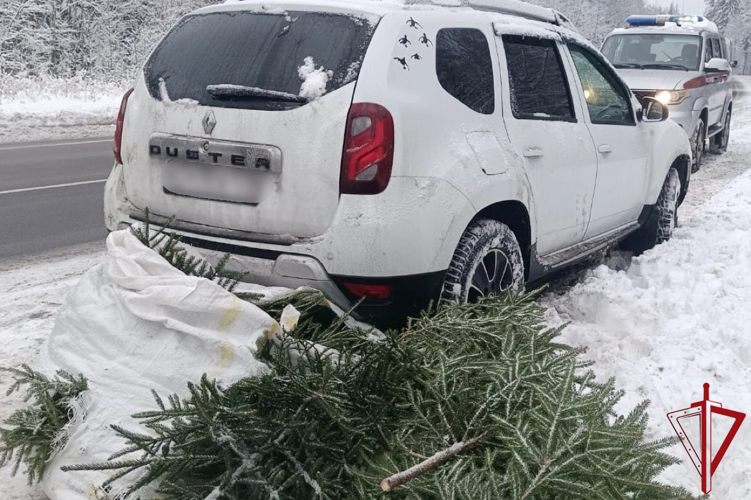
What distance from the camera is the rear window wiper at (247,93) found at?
323 cm

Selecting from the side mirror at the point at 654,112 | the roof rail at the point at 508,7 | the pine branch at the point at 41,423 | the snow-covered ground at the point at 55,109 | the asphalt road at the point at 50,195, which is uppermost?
the roof rail at the point at 508,7

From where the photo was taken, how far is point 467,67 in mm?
3721

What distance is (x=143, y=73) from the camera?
12.4 feet

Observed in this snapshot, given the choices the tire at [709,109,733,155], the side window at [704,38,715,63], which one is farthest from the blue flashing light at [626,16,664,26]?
the tire at [709,109,733,155]

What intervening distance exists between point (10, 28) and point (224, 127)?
29083 mm

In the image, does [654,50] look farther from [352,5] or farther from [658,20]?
[352,5]

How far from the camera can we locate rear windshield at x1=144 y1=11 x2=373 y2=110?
3.25m

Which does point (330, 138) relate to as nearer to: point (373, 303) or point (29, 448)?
point (373, 303)

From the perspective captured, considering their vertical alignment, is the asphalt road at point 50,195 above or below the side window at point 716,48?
below

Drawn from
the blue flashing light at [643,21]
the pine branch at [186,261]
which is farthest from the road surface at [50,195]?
the blue flashing light at [643,21]

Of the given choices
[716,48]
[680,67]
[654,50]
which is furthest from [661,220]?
[716,48]

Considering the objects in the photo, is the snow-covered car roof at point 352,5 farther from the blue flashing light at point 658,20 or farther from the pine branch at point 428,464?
the blue flashing light at point 658,20

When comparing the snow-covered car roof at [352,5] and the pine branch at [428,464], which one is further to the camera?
the snow-covered car roof at [352,5]

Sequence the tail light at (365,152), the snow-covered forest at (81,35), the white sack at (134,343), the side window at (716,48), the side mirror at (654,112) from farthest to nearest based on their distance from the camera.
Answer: the snow-covered forest at (81,35)
the side window at (716,48)
the side mirror at (654,112)
the tail light at (365,152)
the white sack at (134,343)
